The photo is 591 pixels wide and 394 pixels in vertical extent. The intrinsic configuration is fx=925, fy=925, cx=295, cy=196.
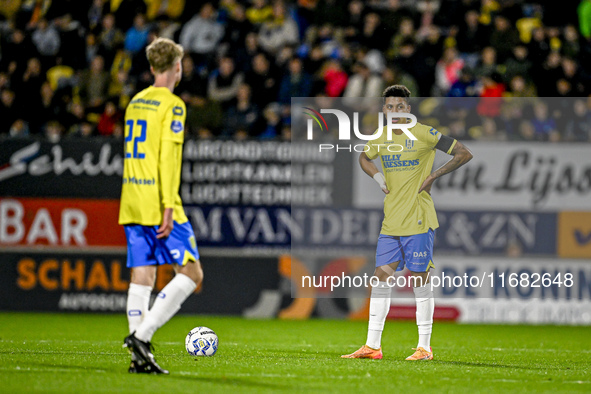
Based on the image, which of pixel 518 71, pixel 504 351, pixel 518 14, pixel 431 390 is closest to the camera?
pixel 431 390

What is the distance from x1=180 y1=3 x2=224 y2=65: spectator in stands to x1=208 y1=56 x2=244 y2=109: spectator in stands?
77 centimetres

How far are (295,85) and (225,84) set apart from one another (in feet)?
3.76

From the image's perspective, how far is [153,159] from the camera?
619 centimetres

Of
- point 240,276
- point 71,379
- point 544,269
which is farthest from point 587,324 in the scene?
point 71,379

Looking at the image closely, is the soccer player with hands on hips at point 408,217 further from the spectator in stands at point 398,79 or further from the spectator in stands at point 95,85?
the spectator in stands at point 95,85

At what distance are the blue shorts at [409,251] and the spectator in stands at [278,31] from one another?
8.09 meters

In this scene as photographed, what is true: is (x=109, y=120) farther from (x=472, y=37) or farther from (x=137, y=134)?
(x=137, y=134)

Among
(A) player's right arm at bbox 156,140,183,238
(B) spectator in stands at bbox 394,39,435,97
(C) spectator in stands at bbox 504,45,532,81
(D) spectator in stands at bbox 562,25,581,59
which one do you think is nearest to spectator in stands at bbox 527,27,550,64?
(C) spectator in stands at bbox 504,45,532,81

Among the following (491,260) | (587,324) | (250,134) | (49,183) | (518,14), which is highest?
(518,14)

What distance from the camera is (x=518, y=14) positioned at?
16422 mm

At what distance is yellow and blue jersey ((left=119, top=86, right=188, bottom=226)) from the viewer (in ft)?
20.1

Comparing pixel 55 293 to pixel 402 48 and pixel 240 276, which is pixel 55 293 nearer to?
pixel 240 276

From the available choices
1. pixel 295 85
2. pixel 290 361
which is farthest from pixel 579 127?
pixel 290 361

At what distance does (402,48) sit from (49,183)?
6.09 metres
